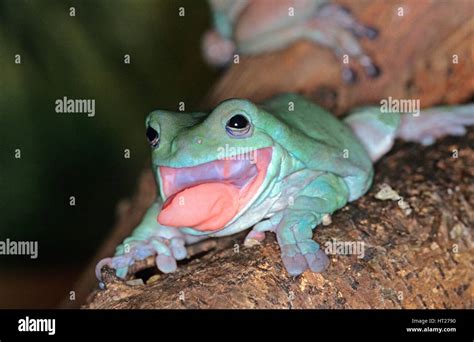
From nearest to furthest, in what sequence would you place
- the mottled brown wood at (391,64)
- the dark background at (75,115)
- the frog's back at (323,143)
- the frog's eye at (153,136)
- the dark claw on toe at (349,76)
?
the frog's eye at (153,136) < the frog's back at (323,143) < the mottled brown wood at (391,64) < the dark claw on toe at (349,76) < the dark background at (75,115)

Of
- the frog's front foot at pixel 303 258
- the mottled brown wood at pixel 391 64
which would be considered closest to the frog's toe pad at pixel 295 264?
the frog's front foot at pixel 303 258

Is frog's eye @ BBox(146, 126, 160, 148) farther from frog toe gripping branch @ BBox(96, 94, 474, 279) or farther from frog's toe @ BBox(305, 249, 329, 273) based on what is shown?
frog's toe @ BBox(305, 249, 329, 273)

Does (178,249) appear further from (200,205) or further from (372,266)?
(372,266)

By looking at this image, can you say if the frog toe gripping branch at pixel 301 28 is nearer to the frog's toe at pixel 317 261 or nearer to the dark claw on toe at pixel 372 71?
the dark claw on toe at pixel 372 71

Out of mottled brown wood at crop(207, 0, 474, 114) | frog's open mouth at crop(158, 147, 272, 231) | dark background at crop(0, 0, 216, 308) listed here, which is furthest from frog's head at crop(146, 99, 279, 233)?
dark background at crop(0, 0, 216, 308)

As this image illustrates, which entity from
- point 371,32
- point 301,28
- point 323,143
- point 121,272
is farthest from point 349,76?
point 121,272

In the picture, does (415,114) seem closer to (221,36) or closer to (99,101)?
(221,36)

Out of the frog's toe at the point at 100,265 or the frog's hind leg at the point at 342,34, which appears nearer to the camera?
the frog's toe at the point at 100,265
